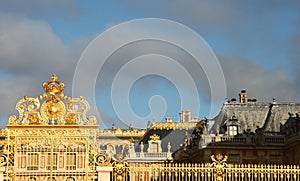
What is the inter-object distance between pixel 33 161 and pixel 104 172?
7.24 ft

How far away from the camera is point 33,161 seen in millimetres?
18344

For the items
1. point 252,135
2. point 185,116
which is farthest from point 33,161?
point 185,116

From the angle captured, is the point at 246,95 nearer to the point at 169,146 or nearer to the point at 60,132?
the point at 169,146

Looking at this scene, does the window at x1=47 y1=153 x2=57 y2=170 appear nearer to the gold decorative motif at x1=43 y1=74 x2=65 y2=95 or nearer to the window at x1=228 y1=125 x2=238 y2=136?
the gold decorative motif at x1=43 y1=74 x2=65 y2=95

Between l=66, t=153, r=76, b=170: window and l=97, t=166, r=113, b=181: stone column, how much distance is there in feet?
2.75

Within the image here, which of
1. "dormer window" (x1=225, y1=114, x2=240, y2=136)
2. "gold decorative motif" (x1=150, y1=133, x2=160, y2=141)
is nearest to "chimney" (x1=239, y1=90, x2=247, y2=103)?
"gold decorative motif" (x1=150, y1=133, x2=160, y2=141)

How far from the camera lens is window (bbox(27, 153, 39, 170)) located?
18.2 metres

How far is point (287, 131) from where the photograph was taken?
3441cm

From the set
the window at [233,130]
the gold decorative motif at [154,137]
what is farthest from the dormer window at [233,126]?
the gold decorative motif at [154,137]

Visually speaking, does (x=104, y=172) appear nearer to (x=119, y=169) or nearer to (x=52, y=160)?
(x=119, y=169)

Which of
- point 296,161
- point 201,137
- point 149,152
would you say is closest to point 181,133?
point 149,152

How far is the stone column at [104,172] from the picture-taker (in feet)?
58.9

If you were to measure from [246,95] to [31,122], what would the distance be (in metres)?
29.2

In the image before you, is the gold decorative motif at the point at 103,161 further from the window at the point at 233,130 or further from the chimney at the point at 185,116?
the chimney at the point at 185,116
